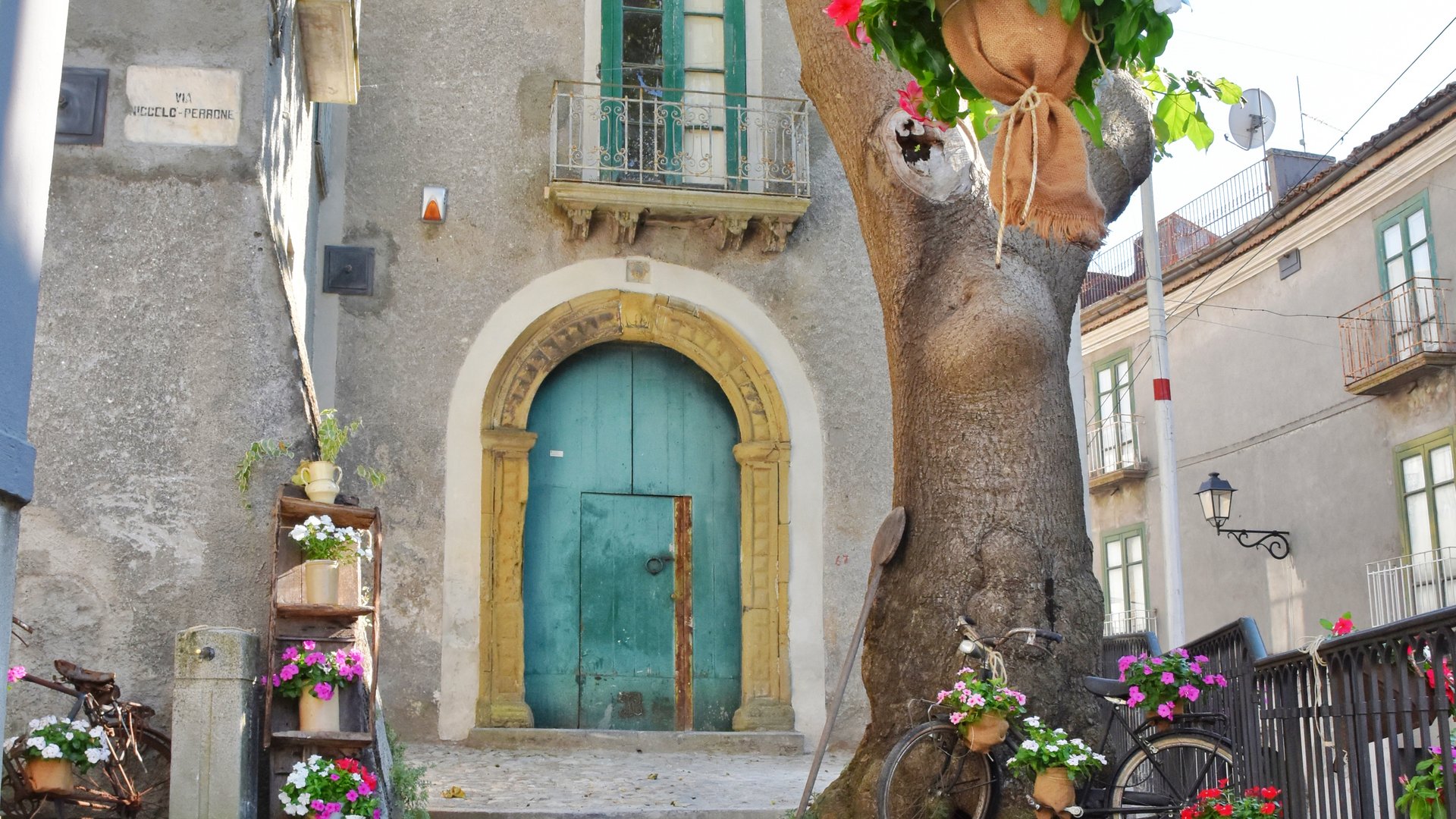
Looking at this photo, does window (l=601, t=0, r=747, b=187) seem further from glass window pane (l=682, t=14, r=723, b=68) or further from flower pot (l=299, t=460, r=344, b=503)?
flower pot (l=299, t=460, r=344, b=503)

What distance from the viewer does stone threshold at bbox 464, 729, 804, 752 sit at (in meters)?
9.86

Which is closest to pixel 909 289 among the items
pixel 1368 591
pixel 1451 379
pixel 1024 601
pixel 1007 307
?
pixel 1007 307

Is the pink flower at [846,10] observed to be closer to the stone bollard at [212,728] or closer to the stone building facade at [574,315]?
the stone bollard at [212,728]

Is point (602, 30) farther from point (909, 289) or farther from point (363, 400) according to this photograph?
point (909, 289)

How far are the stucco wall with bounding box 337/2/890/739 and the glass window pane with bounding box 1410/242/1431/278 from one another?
8.30 metres

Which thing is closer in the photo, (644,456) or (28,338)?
(28,338)

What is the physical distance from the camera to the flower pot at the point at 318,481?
6809mm

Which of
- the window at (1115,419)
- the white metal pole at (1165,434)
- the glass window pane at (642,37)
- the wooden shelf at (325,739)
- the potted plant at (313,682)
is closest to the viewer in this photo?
the wooden shelf at (325,739)

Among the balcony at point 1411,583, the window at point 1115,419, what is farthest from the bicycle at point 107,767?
the window at point 1115,419

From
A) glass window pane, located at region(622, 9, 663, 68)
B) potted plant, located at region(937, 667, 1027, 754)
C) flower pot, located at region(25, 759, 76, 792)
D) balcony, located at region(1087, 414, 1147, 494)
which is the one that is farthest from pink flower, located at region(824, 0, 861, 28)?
balcony, located at region(1087, 414, 1147, 494)

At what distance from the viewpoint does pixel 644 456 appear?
11.1 metres

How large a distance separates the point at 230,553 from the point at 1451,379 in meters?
13.5

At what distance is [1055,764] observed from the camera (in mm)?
5965

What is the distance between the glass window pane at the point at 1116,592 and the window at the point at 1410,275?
289 inches
